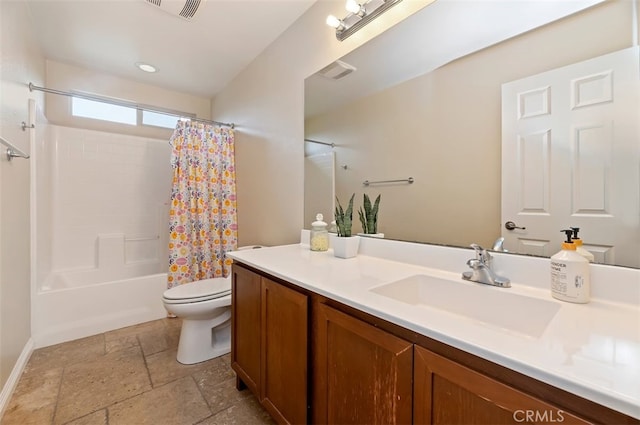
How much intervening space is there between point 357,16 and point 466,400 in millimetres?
1726

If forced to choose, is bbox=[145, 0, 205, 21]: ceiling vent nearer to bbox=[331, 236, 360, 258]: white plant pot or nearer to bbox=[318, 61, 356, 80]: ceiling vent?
bbox=[318, 61, 356, 80]: ceiling vent

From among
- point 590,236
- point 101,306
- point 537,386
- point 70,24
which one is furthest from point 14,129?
point 590,236

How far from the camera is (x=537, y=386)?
18.3 inches

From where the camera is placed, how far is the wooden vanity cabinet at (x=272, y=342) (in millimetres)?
977

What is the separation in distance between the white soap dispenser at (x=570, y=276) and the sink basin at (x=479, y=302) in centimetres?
6

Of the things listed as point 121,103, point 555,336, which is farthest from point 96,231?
point 555,336

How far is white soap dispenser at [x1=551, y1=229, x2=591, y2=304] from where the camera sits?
2.42ft

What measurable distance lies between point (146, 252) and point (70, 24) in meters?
2.11

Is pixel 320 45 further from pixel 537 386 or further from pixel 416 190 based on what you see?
pixel 537 386

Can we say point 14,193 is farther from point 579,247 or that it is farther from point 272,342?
point 579,247

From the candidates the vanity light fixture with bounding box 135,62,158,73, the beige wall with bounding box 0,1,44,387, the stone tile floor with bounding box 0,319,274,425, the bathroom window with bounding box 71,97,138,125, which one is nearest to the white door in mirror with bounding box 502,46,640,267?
the stone tile floor with bounding box 0,319,274,425

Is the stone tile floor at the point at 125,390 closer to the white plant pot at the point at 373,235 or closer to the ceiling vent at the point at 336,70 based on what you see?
the white plant pot at the point at 373,235

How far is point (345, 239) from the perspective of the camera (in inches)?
53.7

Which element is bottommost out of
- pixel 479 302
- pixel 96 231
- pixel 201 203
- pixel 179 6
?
pixel 479 302
